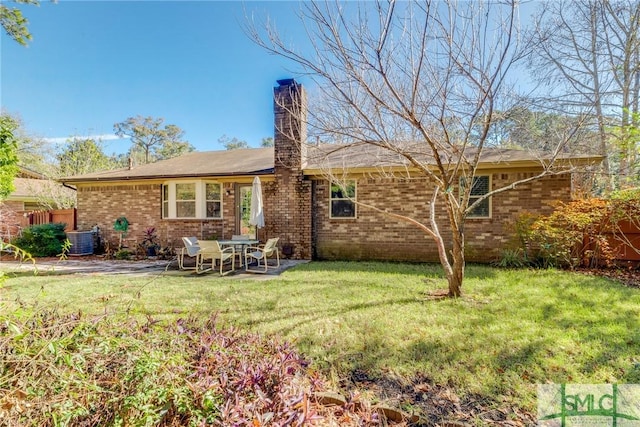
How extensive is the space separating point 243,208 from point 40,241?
7.75 m

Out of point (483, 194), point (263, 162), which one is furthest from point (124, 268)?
point (483, 194)

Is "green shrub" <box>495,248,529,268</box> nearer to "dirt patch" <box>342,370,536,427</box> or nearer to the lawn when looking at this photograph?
the lawn

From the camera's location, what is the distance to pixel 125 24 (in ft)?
37.8

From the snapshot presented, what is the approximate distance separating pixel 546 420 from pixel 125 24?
50.8ft

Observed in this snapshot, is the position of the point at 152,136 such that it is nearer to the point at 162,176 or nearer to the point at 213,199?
the point at 162,176

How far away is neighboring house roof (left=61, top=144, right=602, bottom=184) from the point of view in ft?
27.5

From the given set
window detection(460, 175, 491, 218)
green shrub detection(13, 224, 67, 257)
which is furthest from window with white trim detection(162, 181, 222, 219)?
window detection(460, 175, 491, 218)

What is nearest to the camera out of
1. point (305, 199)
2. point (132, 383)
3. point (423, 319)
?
point (132, 383)

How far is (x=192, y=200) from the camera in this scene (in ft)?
38.3

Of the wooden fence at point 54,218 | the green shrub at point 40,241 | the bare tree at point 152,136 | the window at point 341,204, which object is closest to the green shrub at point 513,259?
the window at point 341,204

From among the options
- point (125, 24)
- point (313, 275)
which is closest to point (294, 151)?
point (313, 275)

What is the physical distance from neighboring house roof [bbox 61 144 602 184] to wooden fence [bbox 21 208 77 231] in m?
1.76

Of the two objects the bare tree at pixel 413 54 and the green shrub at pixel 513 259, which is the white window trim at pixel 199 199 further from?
the green shrub at pixel 513 259
